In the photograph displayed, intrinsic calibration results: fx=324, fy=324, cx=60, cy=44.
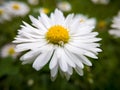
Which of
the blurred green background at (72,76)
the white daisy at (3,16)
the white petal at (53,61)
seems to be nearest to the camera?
the white petal at (53,61)

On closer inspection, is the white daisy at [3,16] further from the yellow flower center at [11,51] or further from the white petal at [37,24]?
the white petal at [37,24]

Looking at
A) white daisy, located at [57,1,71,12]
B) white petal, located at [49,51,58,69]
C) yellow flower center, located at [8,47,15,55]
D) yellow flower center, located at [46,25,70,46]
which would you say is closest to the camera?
white petal, located at [49,51,58,69]

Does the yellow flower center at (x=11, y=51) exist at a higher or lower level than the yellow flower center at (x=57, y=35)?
lower

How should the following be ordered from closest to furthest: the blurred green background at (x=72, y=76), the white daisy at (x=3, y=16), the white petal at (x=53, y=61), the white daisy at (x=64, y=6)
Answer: the white petal at (x=53, y=61), the blurred green background at (x=72, y=76), the white daisy at (x=3, y=16), the white daisy at (x=64, y=6)

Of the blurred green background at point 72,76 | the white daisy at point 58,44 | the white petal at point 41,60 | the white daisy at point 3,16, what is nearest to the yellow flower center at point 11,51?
the blurred green background at point 72,76

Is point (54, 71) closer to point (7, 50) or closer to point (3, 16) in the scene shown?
point (7, 50)

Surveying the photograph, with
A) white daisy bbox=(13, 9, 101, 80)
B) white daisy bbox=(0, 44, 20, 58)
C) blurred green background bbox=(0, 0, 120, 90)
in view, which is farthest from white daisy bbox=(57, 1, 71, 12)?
white daisy bbox=(13, 9, 101, 80)

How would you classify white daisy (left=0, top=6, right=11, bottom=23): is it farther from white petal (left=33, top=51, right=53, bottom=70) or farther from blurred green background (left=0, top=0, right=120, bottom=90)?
white petal (left=33, top=51, right=53, bottom=70)
